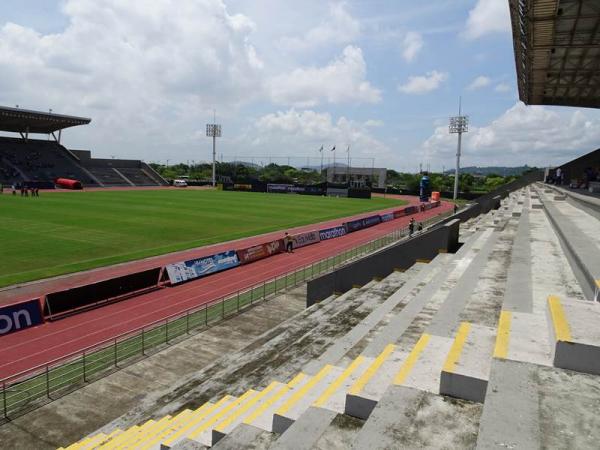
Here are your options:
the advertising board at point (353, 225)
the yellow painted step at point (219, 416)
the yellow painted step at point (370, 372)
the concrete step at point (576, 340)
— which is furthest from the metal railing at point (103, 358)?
the advertising board at point (353, 225)

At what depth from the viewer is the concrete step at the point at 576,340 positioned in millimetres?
3785

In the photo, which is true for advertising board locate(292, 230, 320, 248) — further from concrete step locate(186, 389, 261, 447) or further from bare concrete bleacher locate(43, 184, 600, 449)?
concrete step locate(186, 389, 261, 447)

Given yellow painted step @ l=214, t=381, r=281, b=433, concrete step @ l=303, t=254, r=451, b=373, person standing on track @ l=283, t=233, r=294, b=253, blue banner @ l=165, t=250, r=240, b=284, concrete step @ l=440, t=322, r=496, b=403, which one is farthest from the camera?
person standing on track @ l=283, t=233, r=294, b=253

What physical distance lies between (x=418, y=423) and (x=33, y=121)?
9480cm

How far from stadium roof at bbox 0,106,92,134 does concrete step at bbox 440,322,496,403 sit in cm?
8506

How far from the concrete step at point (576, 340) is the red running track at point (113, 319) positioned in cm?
1292

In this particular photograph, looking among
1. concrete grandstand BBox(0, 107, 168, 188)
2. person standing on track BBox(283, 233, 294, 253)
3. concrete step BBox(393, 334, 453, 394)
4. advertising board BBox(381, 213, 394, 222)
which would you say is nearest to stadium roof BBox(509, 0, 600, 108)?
concrete step BBox(393, 334, 453, 394)

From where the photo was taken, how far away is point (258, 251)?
26797 mm

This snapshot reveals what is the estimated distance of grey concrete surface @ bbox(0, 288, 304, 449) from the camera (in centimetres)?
867

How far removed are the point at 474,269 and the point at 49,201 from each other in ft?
186

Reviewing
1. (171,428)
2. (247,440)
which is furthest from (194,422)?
(247,440)

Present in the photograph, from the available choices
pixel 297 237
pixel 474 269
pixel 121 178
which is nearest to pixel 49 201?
pixel 297 237

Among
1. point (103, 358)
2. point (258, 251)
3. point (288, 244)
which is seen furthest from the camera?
point (288, 244)

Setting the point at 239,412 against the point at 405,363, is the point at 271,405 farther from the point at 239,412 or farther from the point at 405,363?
the point at 405,363
